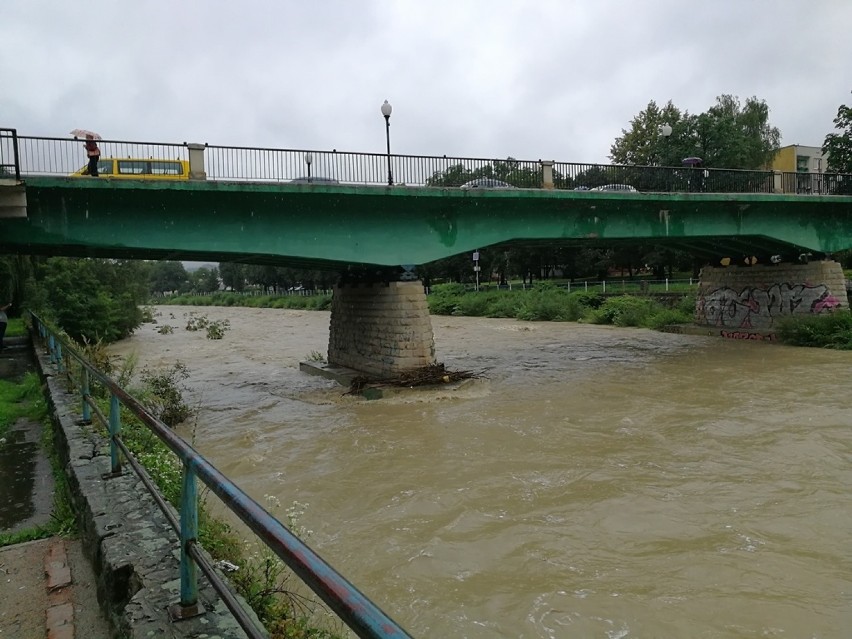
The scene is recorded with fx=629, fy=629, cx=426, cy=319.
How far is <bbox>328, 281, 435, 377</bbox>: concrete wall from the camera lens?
15828 mm

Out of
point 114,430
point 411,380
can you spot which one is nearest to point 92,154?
point 411,380

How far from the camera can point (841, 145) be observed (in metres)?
40.8

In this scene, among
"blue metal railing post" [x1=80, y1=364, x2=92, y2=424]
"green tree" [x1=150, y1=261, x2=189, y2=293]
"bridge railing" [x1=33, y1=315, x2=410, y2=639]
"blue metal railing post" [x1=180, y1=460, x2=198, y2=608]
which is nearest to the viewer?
"bridge railing" [x1=33, y1=315, x2=410, y2=639]

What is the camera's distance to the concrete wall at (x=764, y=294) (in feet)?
81.7

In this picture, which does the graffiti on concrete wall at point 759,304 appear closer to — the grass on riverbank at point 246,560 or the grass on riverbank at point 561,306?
the grass on riverbank at point 561,306

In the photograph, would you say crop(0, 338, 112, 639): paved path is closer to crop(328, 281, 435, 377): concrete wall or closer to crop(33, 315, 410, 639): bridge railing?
crop(33, 315, 410, 639): bridge railing

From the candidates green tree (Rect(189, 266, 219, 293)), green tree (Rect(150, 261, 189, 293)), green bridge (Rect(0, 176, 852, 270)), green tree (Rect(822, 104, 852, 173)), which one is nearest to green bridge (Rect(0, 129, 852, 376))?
green bridge (Rect(0, 176, 852, 270))

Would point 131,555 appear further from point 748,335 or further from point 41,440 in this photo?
point 748,335

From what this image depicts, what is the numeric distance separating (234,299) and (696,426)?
9261 cm

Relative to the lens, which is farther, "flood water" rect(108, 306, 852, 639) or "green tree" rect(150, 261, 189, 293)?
"green tree" rect(150, 261, 189, 293)

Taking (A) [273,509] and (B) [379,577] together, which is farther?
(A) [273,509]

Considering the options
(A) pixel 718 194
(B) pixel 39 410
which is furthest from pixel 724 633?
(A) pixel 718 194

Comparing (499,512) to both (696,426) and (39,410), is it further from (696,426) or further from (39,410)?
(39,410)

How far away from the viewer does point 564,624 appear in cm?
511
